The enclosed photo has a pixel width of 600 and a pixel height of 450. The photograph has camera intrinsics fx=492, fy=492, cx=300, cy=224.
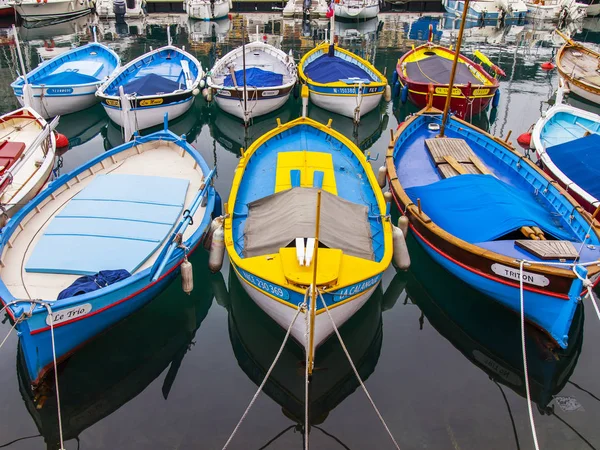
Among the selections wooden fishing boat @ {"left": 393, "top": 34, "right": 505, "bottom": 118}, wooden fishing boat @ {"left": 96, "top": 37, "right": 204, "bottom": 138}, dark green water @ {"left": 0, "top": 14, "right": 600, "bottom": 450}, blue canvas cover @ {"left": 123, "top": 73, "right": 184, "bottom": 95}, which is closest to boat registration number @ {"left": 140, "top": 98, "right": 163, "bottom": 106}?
wooden fishing boat @ {"left": 96, "top": 37, "right": 204, "bottom": 138}

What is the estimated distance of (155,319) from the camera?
48.9 feet

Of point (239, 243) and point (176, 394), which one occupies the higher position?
point (239, 243)

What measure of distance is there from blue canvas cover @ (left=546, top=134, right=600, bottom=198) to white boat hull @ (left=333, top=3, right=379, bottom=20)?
4330 cm

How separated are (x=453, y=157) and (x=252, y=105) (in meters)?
→ 12.3

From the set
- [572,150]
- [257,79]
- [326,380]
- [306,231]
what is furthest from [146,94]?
[572,150]

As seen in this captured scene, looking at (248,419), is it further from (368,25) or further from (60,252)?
(368,25)

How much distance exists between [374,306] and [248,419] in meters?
5.59

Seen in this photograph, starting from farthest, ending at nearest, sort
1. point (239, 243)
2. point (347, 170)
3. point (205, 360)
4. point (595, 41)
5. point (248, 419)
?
point (595, 41), point (347, 170), point (239, 243), point (205, 360), point (248, 419)

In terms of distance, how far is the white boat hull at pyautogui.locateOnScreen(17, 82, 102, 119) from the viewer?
26781 mm

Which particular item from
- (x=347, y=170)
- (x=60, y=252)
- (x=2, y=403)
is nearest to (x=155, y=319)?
(x=60, y=252)

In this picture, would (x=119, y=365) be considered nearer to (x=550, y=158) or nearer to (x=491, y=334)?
(x=491, y=334)

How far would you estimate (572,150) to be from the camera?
19.7m

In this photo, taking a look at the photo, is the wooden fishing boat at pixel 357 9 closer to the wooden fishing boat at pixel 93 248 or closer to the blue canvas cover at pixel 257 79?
the blue canvas cover at pixel 257 79

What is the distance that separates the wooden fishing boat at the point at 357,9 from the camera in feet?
189
